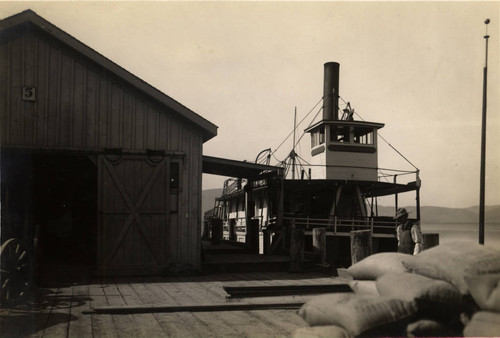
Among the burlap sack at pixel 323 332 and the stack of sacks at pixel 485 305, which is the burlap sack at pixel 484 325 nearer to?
the stack of sacks at pixel 485 305

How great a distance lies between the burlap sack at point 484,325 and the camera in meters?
4.47

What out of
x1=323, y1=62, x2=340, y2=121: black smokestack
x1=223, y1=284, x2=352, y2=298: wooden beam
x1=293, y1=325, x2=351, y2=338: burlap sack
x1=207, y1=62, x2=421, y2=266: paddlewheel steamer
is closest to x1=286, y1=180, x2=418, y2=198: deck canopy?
x1=207, y1=62, x2=421, y2=266: paddlewheel steamer

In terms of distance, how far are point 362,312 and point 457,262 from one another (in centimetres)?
122

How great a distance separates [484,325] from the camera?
4562 mm

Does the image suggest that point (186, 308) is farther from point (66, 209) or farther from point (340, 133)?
point (340, 133)

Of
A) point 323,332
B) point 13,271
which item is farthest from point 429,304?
point 13,271

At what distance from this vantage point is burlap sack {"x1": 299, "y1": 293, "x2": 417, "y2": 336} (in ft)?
15.6

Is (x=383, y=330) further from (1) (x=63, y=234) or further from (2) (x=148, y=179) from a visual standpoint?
(1) (x=63, y=234)

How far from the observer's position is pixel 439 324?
16.2 ft

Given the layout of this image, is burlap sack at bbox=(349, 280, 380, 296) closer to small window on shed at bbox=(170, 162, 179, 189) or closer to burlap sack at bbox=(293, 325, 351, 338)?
burlap sack at bbox=(293, 325, 351, 338)

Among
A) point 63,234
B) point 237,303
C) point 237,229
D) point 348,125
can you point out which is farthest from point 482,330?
point 237,229

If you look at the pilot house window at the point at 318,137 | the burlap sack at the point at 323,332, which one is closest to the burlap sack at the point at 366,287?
the burlap sack at the point at 323,332

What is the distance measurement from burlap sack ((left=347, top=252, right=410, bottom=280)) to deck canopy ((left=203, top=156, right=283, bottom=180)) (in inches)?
329

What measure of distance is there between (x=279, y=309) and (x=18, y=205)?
25.8 feet
